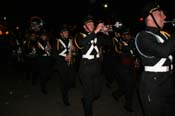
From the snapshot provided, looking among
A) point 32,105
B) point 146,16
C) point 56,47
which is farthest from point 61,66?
point 146,16

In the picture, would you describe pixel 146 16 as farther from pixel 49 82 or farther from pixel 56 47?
pixel 49 82

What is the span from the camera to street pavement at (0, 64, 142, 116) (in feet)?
28.7

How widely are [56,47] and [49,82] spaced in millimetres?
3717

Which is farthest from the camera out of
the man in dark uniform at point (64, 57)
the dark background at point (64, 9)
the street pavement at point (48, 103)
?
the dark background at point (64, 9)

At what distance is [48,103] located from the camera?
389 inches

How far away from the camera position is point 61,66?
9.86 meters

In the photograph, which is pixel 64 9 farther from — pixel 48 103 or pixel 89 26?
pixel 89 26

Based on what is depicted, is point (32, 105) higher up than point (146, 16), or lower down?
lower down

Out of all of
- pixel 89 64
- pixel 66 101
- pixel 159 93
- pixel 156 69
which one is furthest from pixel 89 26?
pixel 159 93

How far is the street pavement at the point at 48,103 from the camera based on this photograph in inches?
345

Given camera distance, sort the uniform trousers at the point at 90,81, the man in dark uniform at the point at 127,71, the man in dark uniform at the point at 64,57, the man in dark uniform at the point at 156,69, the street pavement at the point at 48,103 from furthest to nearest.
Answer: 1. the man in dark uniform at the point at 64,57
2. the man in dark uniform at the point at 127,71
3. the street pavement at the point at 48,103
4. the uniform trousers at the point at 90,81
5. the man in dark uniform at the point at 156,69

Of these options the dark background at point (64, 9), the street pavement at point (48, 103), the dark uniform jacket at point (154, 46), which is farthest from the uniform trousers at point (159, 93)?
the dark background at point (64, 9)

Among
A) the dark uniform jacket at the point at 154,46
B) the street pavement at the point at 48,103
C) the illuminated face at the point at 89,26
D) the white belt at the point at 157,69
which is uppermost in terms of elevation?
the illuminated face at the point at 89,26

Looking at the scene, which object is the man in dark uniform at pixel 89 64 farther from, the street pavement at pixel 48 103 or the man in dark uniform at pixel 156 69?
the man in dark uniform at pixel 156 69
